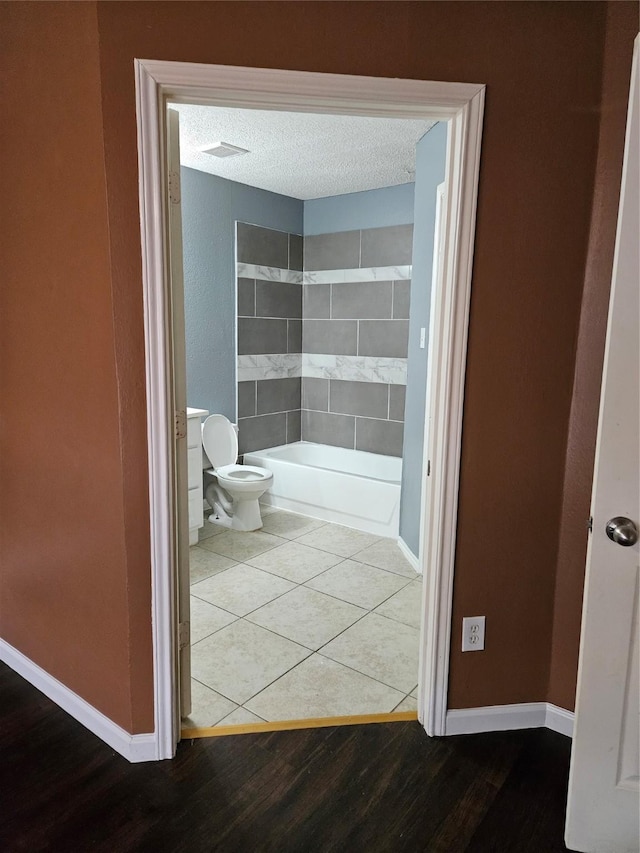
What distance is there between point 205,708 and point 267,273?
11.2 ft

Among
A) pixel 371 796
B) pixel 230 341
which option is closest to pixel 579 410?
pixel 371 796

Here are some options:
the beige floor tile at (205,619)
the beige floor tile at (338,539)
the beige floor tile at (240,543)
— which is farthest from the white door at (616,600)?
the beige floor tile at (240,543)

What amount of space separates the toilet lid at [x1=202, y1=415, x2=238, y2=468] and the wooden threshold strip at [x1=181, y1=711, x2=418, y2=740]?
92.0 inches

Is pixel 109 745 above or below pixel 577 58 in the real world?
below

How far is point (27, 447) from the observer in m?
2.18

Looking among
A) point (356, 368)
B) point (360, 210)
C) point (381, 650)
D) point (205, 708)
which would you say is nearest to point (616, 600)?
point (381, 650)

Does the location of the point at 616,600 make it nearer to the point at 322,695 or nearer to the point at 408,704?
the point at 408,704

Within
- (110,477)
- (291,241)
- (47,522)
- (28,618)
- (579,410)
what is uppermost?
(291,241)

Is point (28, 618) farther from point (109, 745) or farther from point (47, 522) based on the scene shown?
point (109, 745)

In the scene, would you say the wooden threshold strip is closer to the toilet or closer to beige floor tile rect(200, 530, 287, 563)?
beige floor tile rect(200, 530, 287, 563)

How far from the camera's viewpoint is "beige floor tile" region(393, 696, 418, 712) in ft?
7.36

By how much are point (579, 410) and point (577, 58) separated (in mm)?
1062

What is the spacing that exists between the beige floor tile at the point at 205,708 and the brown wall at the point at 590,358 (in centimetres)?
122

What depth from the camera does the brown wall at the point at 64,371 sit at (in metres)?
1.73
